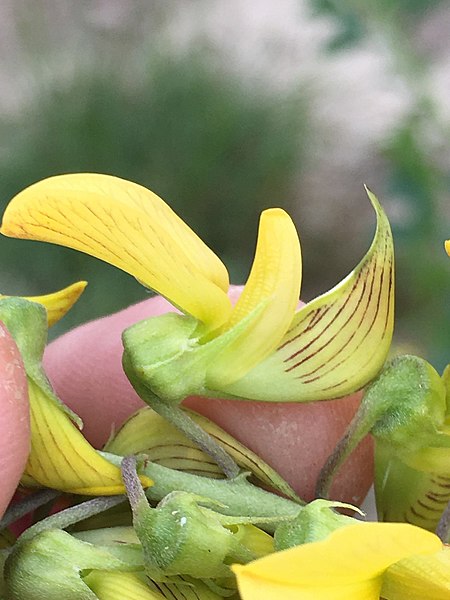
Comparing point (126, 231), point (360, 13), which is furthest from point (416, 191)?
point (126, 231)

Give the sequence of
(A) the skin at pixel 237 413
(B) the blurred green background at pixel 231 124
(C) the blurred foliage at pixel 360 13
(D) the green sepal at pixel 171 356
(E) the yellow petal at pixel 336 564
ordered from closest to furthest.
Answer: (E) the yellow petal at pixel 336 564 → (D) the green sepal at pixel 171 356 → (A) the skin at pixel 237 413 → (C) the blurred foliage at pixel 360 13 → (B) the blurred green background at pixel 231 124

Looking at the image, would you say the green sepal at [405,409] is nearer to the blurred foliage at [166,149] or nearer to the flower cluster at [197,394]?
the flower cluster at [197,394]

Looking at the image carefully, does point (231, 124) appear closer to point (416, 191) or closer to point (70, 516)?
point (416, 191)

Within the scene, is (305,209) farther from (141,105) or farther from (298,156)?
(141,105)

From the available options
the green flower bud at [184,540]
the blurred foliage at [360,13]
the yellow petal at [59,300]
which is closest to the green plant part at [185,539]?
the green flower bud at [184,540]

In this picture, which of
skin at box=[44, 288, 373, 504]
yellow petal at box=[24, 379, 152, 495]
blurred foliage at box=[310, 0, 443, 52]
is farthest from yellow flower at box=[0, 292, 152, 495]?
blurred foliage at box=[310, 0, 443, 52]

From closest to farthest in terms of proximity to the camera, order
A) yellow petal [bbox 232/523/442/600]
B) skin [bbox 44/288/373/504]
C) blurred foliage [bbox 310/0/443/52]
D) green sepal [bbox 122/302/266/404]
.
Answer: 1. yellow petal [bbox 232/523/442/600]
2. green sepal [bbox 122/302/266/404]
3. skin [bbox 44/288/373/504]
4. blurred foliage [bbox 310/0/443/52]

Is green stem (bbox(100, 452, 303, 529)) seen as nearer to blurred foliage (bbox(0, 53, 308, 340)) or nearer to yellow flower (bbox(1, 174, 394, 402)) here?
yellow flower (bbox(1, 174, 394, 402))
